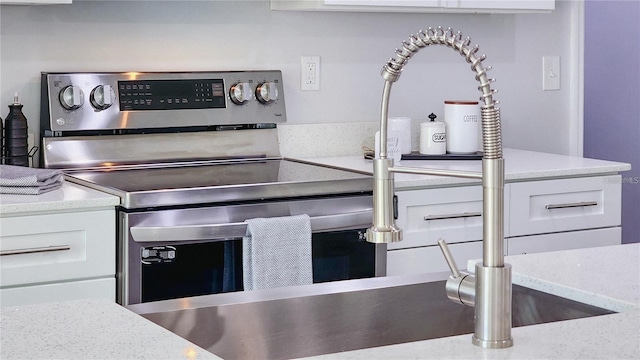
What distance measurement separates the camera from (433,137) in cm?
328

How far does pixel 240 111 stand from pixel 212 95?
0.35 ft

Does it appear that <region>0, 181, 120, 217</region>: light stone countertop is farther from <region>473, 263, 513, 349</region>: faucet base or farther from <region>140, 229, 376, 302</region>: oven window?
<region>473, 263, 513, 349</region>: faucet base

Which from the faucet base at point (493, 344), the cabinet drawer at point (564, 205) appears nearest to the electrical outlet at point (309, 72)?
the cabinet drawer at point (564, 205)

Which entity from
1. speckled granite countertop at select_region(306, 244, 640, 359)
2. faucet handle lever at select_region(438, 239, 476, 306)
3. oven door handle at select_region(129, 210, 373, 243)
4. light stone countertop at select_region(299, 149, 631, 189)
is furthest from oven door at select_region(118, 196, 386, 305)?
faucet handle lever at select_region(438, 239, 476, 306)

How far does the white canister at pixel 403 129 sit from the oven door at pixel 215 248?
55 centimetres

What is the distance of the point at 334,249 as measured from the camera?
269 cm

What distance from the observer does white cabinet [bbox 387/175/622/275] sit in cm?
283

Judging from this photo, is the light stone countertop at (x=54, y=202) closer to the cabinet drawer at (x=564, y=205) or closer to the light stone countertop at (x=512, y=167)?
the light stone countertop at (x=512, y=167)

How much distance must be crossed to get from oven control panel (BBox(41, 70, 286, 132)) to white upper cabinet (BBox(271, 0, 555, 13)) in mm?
256

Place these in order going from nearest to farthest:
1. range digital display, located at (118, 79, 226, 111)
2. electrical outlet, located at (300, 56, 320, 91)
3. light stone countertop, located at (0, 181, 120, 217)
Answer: light stone countertop, located at (0, 181, 120, 217) → range digital display, located at (118, 79, 226, 111) → electrical outlet, located at (300, 56, 320, 91)

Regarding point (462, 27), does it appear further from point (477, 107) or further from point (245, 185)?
point (245, 185)

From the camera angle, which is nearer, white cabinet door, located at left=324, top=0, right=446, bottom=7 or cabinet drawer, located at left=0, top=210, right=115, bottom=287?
cabinet drawer, located at left=0, top=210, right=115, bottom=287

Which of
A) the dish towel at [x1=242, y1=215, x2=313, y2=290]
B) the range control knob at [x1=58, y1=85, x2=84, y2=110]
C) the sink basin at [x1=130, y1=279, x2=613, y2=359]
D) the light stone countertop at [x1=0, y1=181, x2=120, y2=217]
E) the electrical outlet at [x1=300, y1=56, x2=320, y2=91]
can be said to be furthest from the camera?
the electrical outlet at [x1=300, y1=56, x2=320, y2=91]

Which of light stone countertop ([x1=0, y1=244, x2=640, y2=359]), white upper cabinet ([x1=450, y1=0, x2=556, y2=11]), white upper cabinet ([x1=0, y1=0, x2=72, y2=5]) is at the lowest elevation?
light stone countertop ([x1=0, y1=244, x2=640, y2=359])
